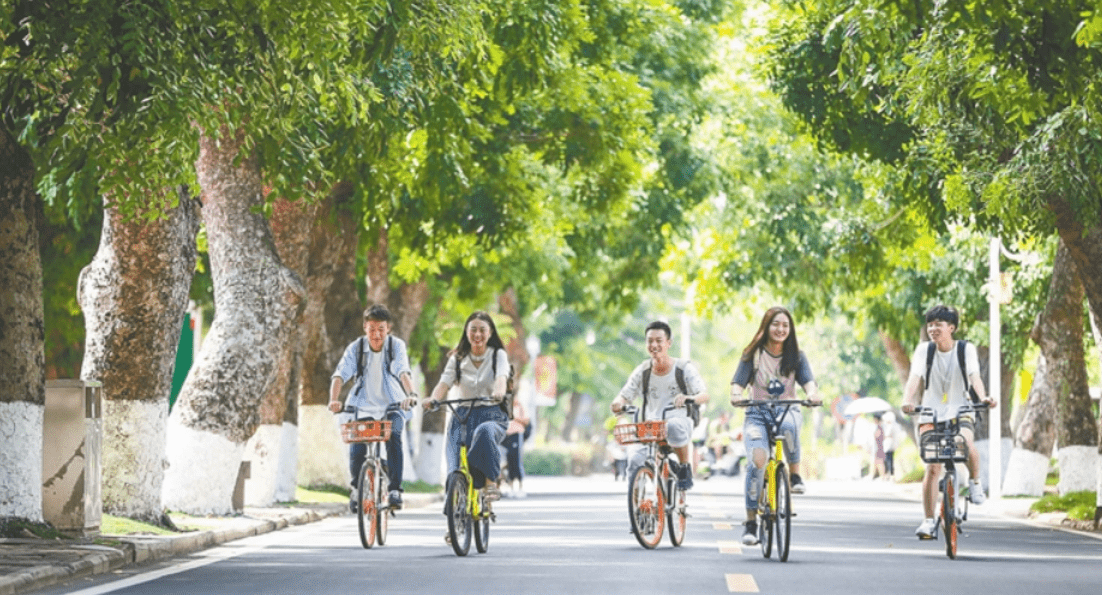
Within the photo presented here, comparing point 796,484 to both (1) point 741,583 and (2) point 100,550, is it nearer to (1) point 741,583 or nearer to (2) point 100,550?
(1) point 741,583

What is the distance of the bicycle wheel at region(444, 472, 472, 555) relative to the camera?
50.6ft

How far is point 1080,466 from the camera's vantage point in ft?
98.4

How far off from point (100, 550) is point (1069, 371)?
17.9 meters

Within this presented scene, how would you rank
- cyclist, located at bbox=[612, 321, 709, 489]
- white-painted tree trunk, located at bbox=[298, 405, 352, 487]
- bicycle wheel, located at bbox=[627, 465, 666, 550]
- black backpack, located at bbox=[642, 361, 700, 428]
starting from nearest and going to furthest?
bicycle wheel, located at bbox=[627, 465, 666, 550] → cyclist, located at bbox=[612, 321, 709, 489] → black backpack, located at bbox=[642, 361, 700, 428] → white-painted tree trunk, located at bbox=[298, 405, 352, 487]

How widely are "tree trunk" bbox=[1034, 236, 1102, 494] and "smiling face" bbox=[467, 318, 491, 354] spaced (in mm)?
13511

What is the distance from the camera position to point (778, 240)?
39.0m

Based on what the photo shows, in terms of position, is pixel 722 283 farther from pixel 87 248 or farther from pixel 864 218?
pixel 87 248

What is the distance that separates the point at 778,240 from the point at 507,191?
1268 centimetres

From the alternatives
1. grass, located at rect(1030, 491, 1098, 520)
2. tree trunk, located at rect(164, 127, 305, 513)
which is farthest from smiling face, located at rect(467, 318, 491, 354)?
grass, located at rect(1030, 491, 1098, 520)

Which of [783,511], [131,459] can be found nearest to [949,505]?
[783,511]

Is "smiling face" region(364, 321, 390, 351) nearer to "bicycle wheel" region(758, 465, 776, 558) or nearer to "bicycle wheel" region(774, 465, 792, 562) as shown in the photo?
"bicycle wheel" region(758, 465, 776, 558)

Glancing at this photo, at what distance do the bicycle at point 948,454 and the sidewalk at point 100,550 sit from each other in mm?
5566

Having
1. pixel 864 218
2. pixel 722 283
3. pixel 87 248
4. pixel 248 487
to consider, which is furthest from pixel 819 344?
pixel 248 487

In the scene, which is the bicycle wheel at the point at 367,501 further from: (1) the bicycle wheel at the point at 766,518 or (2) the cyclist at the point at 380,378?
(1) the bicycle wheel at the point at 766,518
